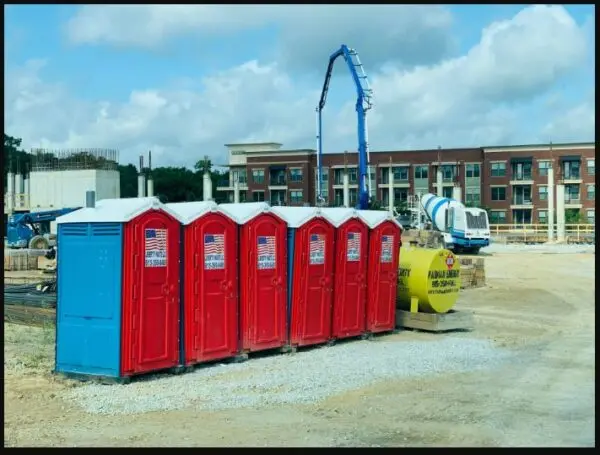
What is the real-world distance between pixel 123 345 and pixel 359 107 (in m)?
32.3

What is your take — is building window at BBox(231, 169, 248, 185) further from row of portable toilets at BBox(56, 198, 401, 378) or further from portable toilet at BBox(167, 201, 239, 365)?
portable toilet at BBox(167, 201, 239, 365)

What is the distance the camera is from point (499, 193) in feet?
286

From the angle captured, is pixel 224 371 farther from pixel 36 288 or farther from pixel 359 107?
pixel 359 107

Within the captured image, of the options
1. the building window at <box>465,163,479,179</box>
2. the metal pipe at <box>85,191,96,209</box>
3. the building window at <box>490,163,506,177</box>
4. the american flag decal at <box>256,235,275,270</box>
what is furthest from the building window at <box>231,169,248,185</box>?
the metal pipe at <box>85,191,96,209</box>

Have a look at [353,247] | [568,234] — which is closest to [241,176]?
[568,234]

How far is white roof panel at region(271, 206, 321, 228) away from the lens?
1261cm

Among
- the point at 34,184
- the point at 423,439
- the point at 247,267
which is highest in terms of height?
the point at 34,184

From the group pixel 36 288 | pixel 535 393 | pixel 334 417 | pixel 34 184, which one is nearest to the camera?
pixel 334 417

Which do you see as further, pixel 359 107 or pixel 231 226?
pixel 359 107

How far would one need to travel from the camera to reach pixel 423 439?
7648 mm

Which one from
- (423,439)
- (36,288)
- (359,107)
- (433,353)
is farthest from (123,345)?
(359,107)

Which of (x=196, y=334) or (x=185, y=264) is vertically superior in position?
(x=185, y=264)

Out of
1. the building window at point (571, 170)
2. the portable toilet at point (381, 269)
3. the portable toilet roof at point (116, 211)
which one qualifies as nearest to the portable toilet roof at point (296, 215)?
the portable toilet at point (381, 269)

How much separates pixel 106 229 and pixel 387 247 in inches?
241
